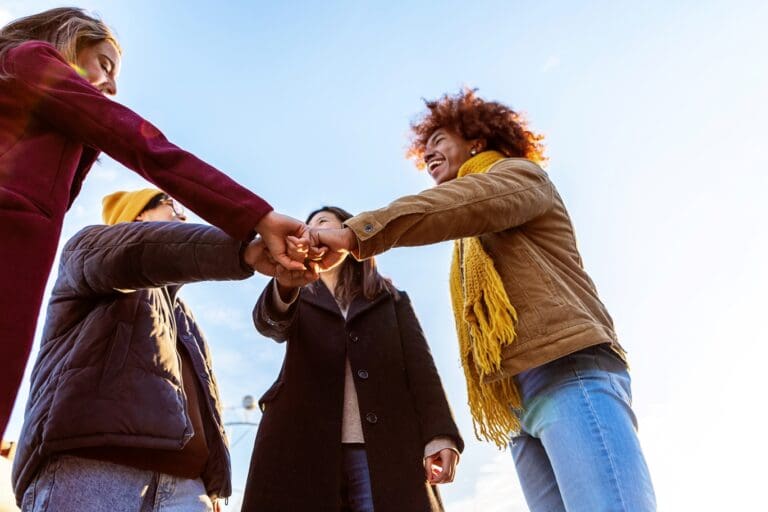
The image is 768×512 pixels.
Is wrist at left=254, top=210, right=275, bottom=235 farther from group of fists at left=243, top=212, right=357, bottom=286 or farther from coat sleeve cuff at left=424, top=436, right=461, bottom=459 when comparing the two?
coat sleeve cuff at left=424, top=436, right=461, bottom=459

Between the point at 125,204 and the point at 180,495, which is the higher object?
the point at 125,204

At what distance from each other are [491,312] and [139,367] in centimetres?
127

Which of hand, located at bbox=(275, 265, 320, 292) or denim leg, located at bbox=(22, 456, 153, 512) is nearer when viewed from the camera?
denim leg, located at bbox=(22, 456, 153, 512)

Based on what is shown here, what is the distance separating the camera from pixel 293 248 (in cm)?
223

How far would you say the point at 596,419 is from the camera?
83.5 inches

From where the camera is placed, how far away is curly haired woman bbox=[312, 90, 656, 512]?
6.88 ft

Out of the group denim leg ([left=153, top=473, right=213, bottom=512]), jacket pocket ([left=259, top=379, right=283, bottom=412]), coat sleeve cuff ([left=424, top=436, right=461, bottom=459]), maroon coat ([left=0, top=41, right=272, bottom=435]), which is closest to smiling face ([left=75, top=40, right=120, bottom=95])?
maroon coat ([left=0, top=41, right=272, bottom=435])

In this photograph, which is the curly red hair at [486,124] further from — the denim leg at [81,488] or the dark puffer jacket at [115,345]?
the denim leg at [81,488]

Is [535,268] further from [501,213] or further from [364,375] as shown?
[364,375]

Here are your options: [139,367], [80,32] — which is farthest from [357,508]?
[80,32]

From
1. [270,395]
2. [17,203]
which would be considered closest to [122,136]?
[17,203]

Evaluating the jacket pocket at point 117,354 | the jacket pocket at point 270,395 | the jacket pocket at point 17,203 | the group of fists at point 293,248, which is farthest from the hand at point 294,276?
the jacket pocket at point 17,203

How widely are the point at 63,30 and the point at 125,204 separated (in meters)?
1.15

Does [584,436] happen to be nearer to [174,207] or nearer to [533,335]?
[533,335]
